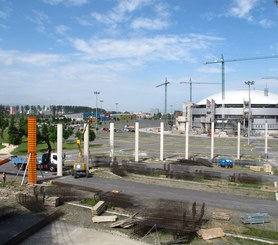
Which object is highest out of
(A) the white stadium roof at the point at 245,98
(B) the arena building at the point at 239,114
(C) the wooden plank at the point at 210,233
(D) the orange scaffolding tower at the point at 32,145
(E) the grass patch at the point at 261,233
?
(A) the white stadium roof at the point at 245,98

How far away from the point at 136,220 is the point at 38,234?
4783 millimetres

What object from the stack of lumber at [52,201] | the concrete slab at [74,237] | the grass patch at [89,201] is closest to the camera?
the concrete slab at [74,237]

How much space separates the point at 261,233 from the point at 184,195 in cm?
805

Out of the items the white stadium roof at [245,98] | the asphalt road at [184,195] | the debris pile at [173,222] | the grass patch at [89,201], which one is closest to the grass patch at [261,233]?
the debris pile at [173,222]

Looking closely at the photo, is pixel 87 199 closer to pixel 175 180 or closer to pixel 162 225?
pixel 162 225

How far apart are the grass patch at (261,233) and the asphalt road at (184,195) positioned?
3.59 metres

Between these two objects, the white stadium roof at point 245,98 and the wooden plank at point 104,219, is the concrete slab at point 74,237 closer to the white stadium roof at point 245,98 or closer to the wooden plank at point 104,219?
the wooden plank at point 104,219

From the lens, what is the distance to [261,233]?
49.9 feet

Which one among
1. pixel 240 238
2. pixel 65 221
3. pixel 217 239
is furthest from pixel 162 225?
pixel 65 221

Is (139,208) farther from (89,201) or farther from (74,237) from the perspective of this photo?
(74,237)

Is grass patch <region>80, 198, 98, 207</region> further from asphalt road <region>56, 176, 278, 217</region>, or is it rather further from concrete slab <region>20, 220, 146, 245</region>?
concrete slab <region>20, 220, 146, 245</region>

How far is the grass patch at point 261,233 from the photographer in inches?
585

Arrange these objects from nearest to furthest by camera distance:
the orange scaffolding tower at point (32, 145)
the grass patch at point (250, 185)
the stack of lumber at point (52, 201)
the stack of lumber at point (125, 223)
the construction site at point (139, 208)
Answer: the construction site at point (139, 208), the stack of lumber at point (125, 223), the stack of lumber at point (52, 201), the orange scaffolding tower at point (32, 145), the grass patch at point (250, 185)

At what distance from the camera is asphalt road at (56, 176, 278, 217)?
789 inches
